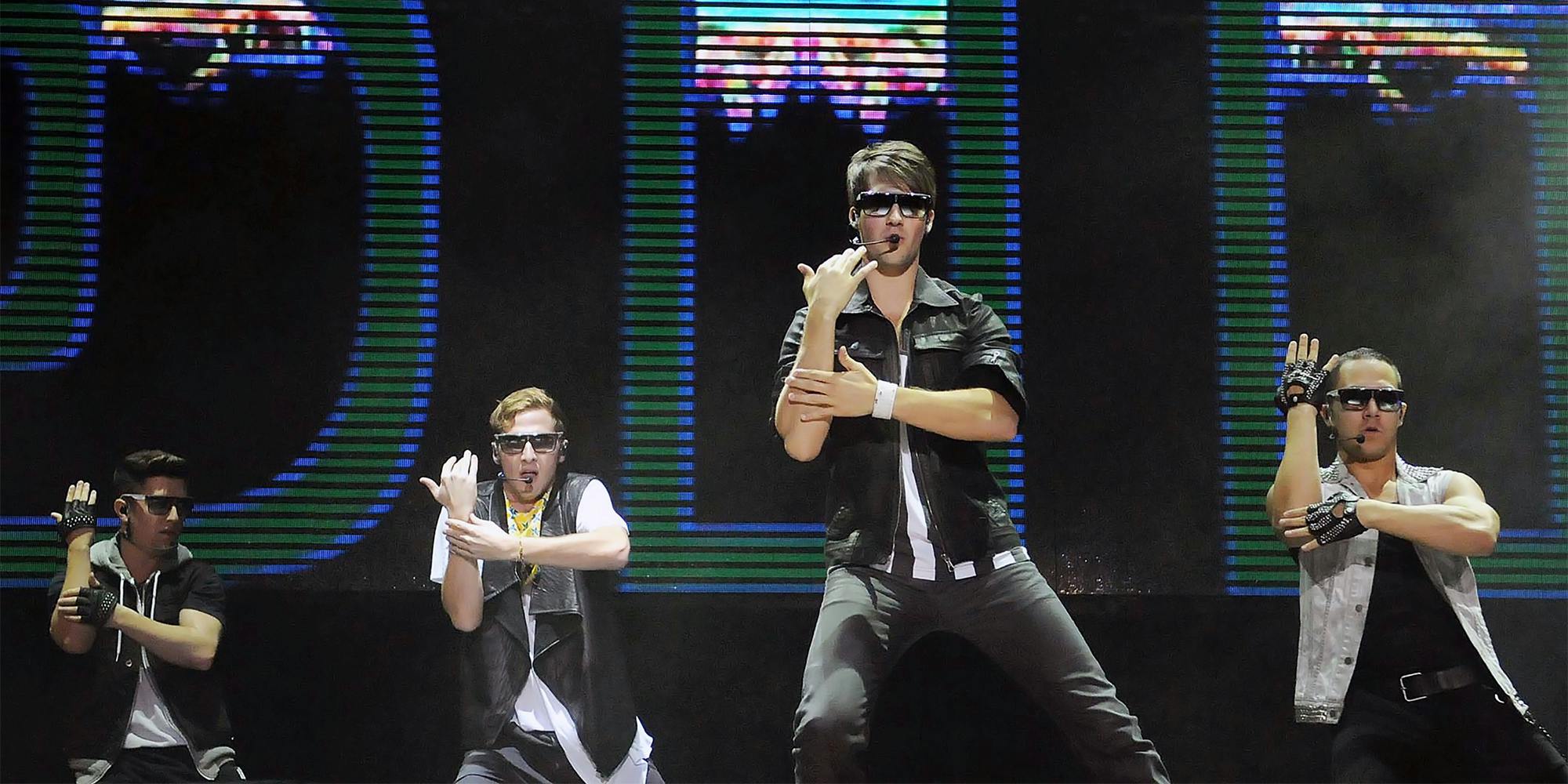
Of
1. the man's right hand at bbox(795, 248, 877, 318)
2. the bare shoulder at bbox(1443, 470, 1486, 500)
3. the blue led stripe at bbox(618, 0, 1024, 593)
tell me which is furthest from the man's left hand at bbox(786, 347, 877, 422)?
the bare shoulder at bbox(1443, 470, 1486, 500)

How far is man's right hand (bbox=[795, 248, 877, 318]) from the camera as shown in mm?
3842

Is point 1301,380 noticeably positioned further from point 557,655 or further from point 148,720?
point 148,720

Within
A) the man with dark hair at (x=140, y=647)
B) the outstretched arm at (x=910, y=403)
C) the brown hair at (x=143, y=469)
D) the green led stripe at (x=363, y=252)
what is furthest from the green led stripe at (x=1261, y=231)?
the brown hair at (x=143, y=469)

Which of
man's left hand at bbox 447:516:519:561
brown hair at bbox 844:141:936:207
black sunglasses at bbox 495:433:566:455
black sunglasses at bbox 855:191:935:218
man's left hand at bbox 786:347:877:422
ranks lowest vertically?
man's left hand at bbox 447:516:519:561

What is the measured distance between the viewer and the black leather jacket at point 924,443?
3.93m

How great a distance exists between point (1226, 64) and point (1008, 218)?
47.8 inches

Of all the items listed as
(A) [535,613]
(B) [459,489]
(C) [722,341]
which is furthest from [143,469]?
(C) [722,341]

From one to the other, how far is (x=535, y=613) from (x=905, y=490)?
4.84 ft

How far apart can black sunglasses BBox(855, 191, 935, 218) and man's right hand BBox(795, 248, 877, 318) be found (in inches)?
13.9

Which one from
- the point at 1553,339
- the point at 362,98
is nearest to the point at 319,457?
the point at 362,98

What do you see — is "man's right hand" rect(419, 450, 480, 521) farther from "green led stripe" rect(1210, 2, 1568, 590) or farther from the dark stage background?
"green led stripe" rect(1210, 2, 1568, 590)

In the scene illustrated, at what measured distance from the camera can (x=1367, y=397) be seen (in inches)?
179

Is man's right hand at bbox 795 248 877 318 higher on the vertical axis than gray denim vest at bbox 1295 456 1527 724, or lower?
higher

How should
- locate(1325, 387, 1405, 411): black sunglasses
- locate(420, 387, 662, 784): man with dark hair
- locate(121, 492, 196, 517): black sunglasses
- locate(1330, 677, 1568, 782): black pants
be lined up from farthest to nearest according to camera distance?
locate(121, 492, 196, 517): black sunglasses → locate(1325, 387, 1405, 411): black sunglasses → locate(420, 387, 662, 784): man with dark hair → locate(1330, 677, 1568, 782): black pants
